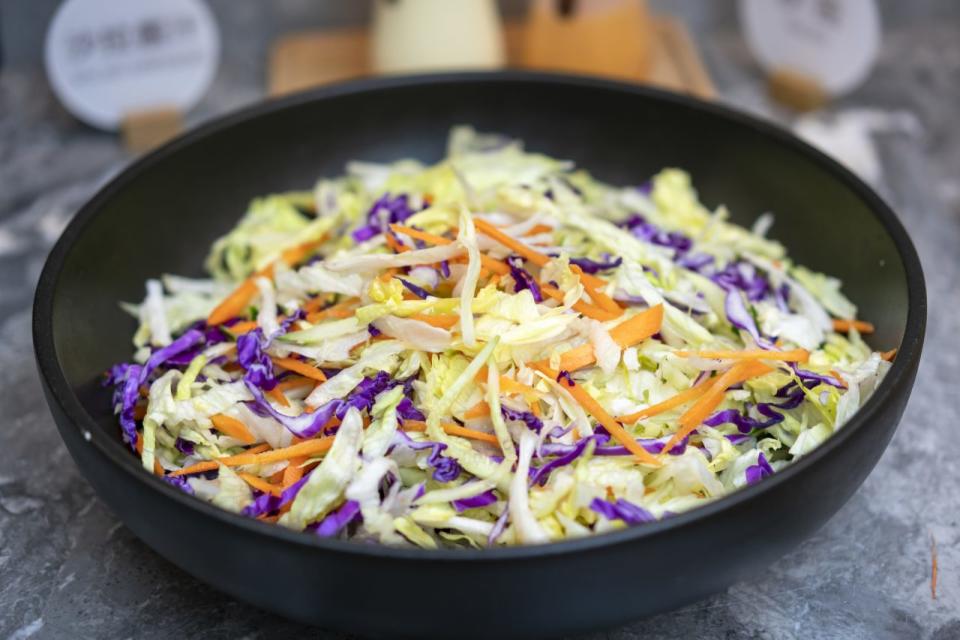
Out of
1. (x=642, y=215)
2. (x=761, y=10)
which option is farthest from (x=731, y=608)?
(x=761, y=10)

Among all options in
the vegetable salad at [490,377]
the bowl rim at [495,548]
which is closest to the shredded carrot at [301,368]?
the vegetable salad at [490,377]

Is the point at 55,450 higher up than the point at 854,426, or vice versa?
the point at 854,426

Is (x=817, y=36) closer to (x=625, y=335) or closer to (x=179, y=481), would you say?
(x=625, y=335)

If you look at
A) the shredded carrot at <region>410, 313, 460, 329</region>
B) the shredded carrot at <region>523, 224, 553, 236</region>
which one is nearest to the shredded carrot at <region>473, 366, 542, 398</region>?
the shredded carrot at <region>410, 313, 460, 329</region>

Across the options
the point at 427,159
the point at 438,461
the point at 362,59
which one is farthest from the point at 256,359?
the point at 362,59

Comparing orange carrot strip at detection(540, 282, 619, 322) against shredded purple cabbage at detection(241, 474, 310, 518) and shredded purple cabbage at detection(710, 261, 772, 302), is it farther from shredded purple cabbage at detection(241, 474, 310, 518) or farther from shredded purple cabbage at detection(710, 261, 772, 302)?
shredded purple cabbage at detection(241, 474, 310, 518)

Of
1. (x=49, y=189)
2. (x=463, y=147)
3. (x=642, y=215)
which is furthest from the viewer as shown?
(x=49, y=189)

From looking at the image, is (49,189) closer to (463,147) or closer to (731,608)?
(463,147)

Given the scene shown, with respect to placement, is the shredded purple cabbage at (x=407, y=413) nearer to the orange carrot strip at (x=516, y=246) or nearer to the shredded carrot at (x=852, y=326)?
the orange carrot strip at (x=516, y=246)

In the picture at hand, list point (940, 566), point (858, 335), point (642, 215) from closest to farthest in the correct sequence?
point (940, 566)
point (858, 335)
point (642, 215)
